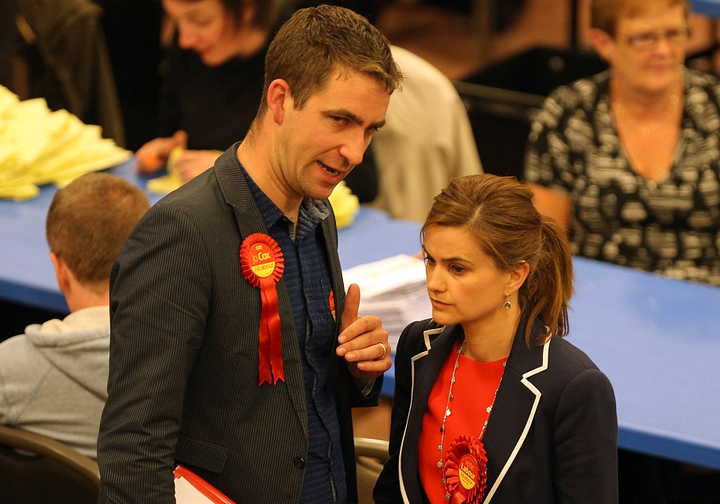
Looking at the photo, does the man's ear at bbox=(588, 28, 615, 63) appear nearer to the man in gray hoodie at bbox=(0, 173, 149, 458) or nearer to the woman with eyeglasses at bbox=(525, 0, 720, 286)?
the woman with eyeglasses at bbox=(525, 0, 720, 286)

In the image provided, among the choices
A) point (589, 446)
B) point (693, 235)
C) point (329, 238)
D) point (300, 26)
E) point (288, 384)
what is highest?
point (300, 26)

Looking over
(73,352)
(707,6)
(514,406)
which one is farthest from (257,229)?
(707,6)

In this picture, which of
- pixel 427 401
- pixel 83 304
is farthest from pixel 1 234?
pixel 427 401

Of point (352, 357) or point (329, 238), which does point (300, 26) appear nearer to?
point (329, 238)

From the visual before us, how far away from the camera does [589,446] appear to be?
6.22 feet

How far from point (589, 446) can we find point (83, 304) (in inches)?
50.5

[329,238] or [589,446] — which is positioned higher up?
[329,238]

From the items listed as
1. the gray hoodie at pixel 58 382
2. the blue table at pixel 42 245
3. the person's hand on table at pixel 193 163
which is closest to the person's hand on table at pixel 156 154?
the blue table at pixel 42 245

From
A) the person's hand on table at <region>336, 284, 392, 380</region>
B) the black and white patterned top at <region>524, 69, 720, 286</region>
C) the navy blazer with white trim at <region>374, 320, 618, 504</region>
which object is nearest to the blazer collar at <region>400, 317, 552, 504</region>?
the navy blazer with white trim at <region>374, 320, 618, 504</region>

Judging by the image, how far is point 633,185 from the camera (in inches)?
139

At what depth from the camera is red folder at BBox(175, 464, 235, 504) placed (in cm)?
182

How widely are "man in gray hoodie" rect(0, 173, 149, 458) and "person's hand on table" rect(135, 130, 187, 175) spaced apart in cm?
118

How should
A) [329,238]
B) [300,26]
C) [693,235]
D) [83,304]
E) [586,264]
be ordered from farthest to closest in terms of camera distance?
[693,235] → [586,264] → [83,304] → [329,238] → [300,26]

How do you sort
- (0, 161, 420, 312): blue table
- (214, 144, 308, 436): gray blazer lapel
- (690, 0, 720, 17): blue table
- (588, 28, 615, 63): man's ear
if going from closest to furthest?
(214, 144, 308, 436): gray blazer lapel
(0, 161, 420, 312): blue table
(588, 28, 615, 63): man's ear
(690, 0, 720, 17): blue table
